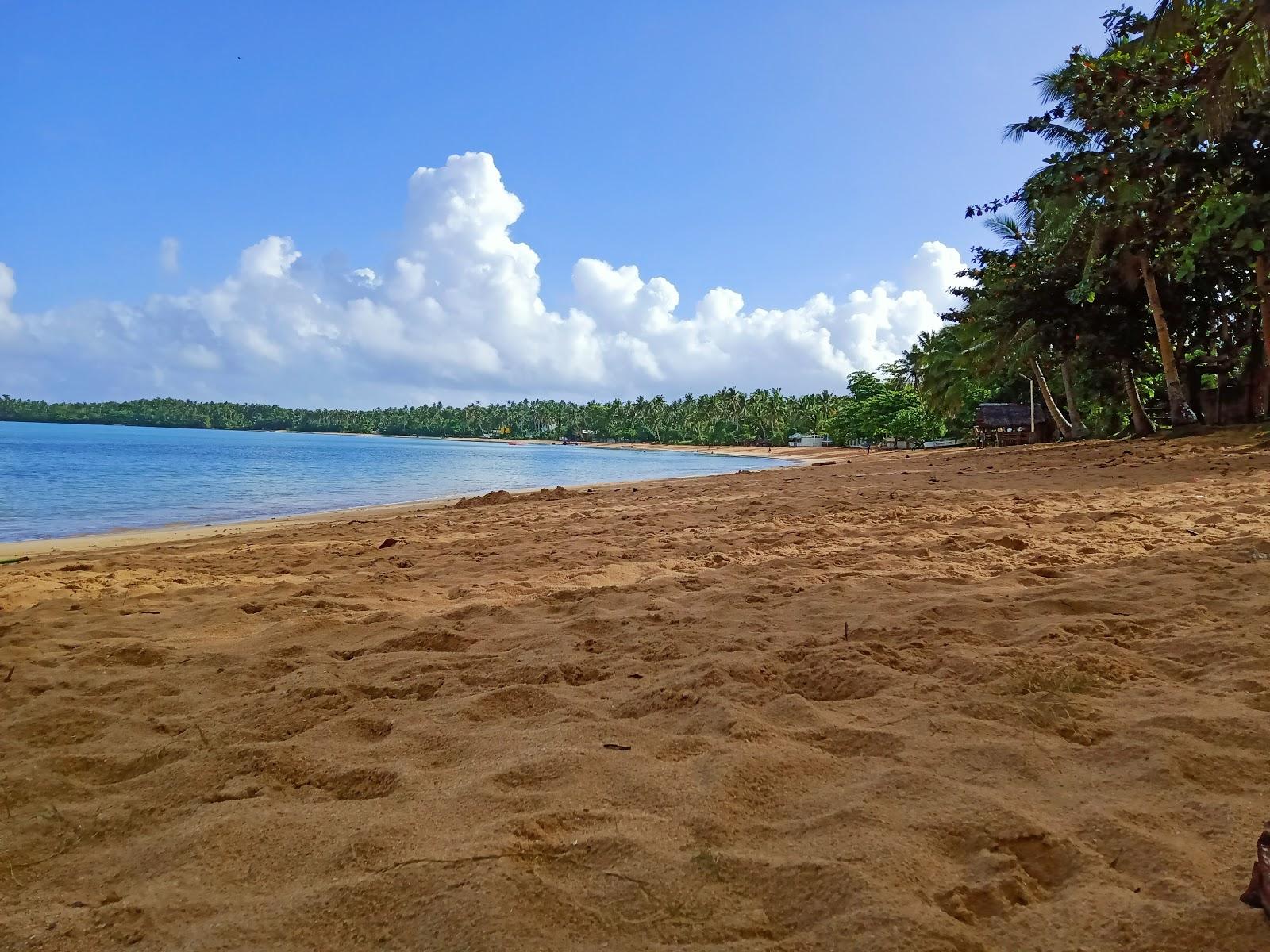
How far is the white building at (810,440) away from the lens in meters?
81.7

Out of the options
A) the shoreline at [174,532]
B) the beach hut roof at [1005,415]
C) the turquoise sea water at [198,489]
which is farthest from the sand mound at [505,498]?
the beach hut roof at [1005,415]

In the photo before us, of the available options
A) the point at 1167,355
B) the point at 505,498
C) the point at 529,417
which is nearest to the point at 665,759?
the point at 505,498

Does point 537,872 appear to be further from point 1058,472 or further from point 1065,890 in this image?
point 1058,472

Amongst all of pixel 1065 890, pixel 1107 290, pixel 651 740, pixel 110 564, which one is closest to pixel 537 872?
pixel 651 740

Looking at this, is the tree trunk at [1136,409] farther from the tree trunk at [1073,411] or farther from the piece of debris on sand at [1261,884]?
the piece of debris on sand at [1261,884]

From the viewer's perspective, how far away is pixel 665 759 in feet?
6.65

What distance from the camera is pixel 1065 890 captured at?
1.40m

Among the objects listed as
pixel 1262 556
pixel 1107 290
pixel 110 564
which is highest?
pixel 1107 290

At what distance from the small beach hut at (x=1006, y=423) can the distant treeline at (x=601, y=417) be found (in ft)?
80.6

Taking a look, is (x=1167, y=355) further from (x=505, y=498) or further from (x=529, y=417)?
(x=529, y=417)

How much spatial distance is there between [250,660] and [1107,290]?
19464mm

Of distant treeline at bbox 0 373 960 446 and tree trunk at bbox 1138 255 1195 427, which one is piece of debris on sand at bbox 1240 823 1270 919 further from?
distant treeline at bbox 0 373 960 446

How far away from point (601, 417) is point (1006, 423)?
9574cm

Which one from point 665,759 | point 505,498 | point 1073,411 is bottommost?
point 505,498
